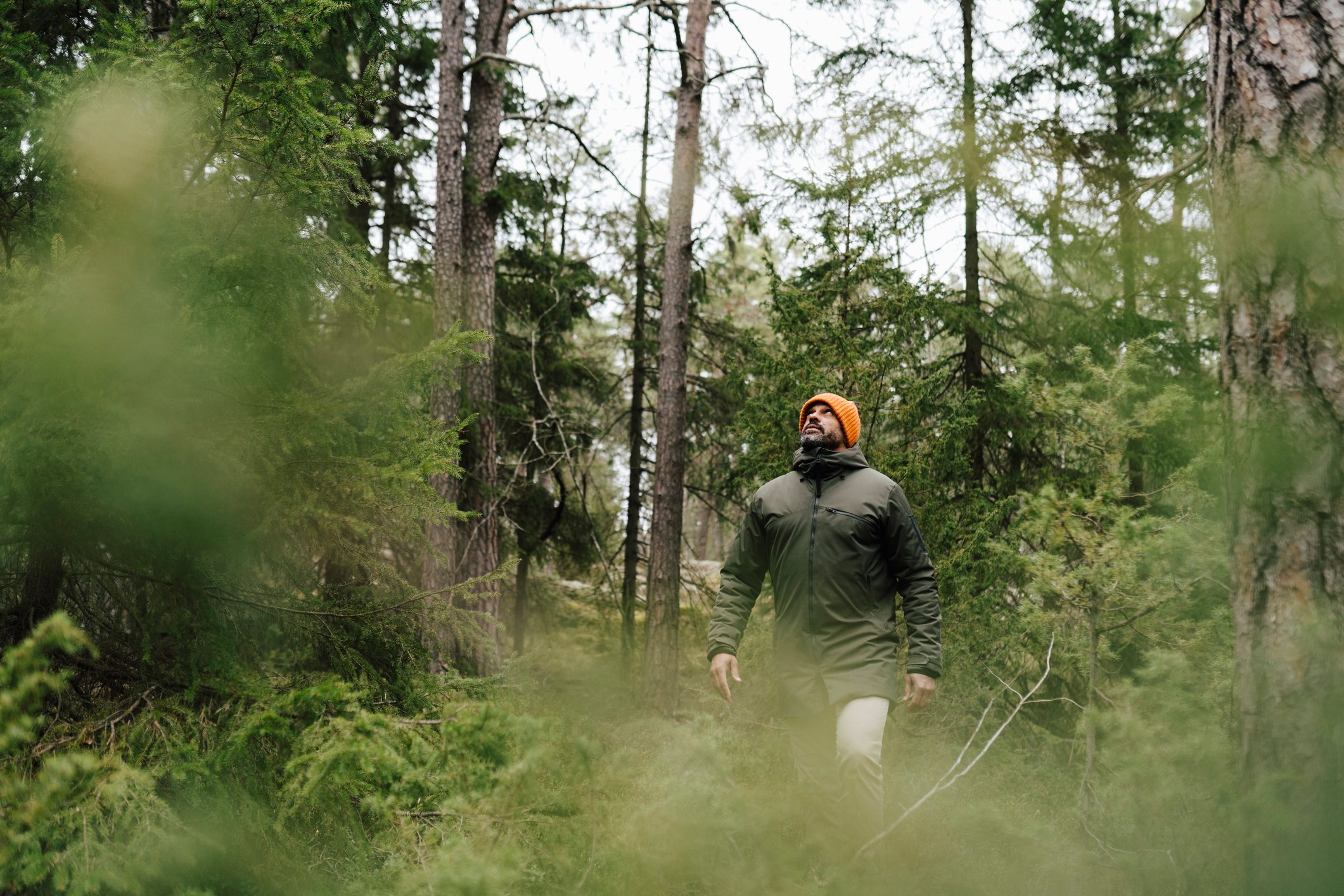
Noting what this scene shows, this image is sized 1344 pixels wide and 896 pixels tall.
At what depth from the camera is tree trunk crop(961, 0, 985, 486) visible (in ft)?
27.4

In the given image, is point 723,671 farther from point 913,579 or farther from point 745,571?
point 913,579

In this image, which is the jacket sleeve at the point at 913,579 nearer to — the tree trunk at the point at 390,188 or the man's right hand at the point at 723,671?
the man's right hand at the point at 723,671

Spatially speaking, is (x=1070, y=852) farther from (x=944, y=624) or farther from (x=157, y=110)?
(x=157, y=110)

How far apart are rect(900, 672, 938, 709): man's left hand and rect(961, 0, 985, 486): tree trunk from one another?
524 centimetres

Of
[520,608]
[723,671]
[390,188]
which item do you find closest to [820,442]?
[723,671]

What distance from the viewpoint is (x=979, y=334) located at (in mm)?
8883

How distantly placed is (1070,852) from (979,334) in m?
6.97

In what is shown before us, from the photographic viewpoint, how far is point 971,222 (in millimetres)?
9016

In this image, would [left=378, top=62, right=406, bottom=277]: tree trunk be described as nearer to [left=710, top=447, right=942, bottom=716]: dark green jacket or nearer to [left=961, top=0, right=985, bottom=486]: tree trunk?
[left=961, top=0, right=985, bottom=486]: tree trunk

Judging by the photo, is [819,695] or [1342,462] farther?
[819,695]

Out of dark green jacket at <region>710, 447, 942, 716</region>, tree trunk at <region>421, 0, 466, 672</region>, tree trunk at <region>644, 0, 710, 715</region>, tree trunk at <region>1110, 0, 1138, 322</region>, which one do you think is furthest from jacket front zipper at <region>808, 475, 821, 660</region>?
tree trunk at <region>644, 0, 710, 715</region>

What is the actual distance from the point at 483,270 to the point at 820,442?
19.1ft

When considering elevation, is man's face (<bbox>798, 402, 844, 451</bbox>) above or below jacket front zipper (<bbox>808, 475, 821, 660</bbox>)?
above

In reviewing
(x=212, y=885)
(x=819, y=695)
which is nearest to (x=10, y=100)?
(x=212, y=885)
